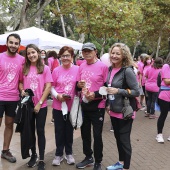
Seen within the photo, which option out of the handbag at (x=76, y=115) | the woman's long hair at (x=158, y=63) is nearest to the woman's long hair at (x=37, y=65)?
the handbag at (x=76, y=115)

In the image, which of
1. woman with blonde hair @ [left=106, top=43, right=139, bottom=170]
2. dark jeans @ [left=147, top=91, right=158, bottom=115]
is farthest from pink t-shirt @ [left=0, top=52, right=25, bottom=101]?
dark jeans @ [left=147, top=91, right=158, bottom=115]

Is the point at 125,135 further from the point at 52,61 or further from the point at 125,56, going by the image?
the point at 52,61

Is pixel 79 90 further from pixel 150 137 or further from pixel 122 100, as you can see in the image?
pixel 150 137

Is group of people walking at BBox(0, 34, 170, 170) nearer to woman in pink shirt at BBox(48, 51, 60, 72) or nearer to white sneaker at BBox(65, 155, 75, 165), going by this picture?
white sneaker at BBox(65, 155, 75, 165)

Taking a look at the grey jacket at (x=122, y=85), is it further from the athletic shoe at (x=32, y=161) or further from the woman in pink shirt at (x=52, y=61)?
the woman in pink shirt at (x=52, y=61)

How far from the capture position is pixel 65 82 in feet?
13.5

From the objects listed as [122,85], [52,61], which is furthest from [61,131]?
[52,61]

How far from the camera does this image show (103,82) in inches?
156

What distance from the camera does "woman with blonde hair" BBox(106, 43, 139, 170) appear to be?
3.65 metres

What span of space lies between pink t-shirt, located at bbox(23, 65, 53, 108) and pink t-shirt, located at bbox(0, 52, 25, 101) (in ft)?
0.59

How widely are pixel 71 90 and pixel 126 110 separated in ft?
3.06

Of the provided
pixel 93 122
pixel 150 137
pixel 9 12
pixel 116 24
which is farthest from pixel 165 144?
pixel 9 12

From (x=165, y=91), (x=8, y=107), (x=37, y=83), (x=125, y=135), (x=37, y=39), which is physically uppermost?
(x=37, y=39)

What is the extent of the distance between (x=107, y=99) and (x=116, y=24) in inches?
293
